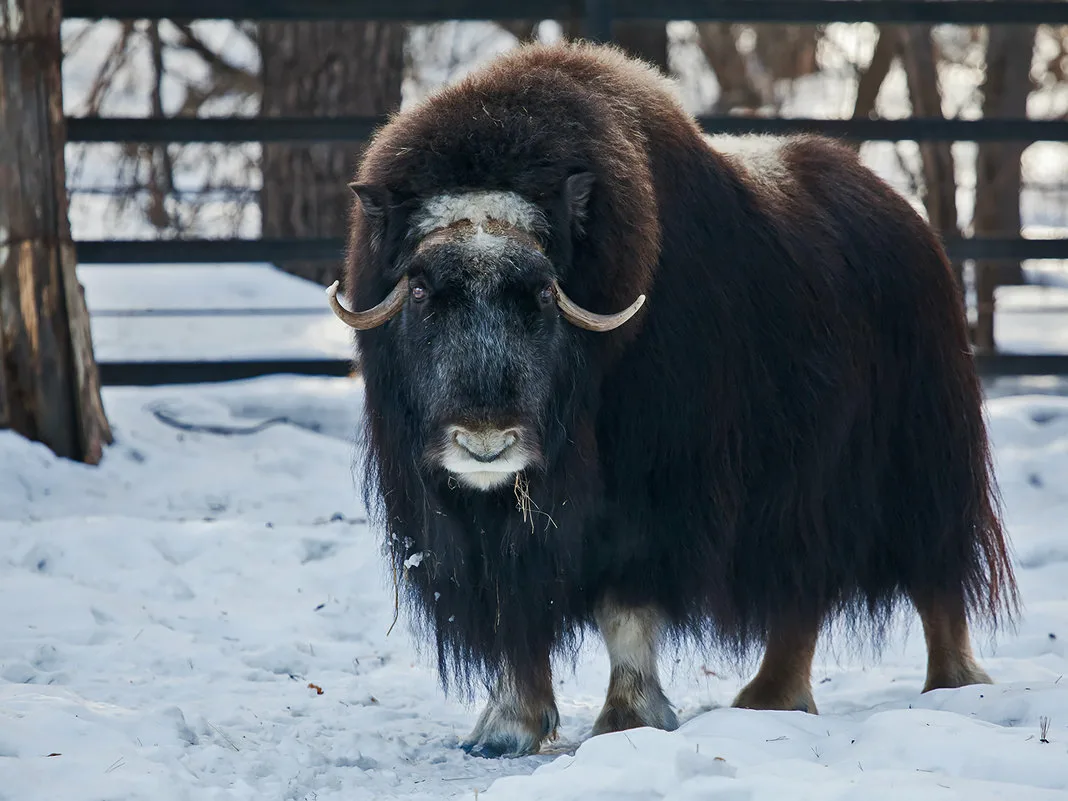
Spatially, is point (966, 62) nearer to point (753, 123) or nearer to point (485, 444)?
point (753, 123)

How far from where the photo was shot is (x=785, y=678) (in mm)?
3680

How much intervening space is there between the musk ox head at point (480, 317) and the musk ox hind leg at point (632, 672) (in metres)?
0.51

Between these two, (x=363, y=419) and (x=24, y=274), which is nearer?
(x=363, y=419)

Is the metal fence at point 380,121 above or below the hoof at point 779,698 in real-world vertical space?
above

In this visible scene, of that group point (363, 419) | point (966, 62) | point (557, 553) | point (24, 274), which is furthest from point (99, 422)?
point (966, 62)

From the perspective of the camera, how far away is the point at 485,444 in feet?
8.96

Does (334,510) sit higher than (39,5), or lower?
lower

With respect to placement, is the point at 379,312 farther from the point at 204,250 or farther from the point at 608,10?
the point at 608,10

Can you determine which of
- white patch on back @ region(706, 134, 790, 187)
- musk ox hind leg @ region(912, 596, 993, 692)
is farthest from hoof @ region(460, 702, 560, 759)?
white patch on back @ region(706, 134, 790, 187)

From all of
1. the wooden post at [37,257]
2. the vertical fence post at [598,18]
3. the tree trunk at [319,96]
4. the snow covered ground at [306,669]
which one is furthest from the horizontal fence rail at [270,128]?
the tree trunk at [319,96]

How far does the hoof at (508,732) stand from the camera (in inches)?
128

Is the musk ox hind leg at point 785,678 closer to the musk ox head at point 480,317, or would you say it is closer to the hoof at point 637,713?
the hoof at point 637,713

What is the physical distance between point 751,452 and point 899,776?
101 centimetres

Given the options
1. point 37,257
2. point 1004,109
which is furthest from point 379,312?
point 1004,109
